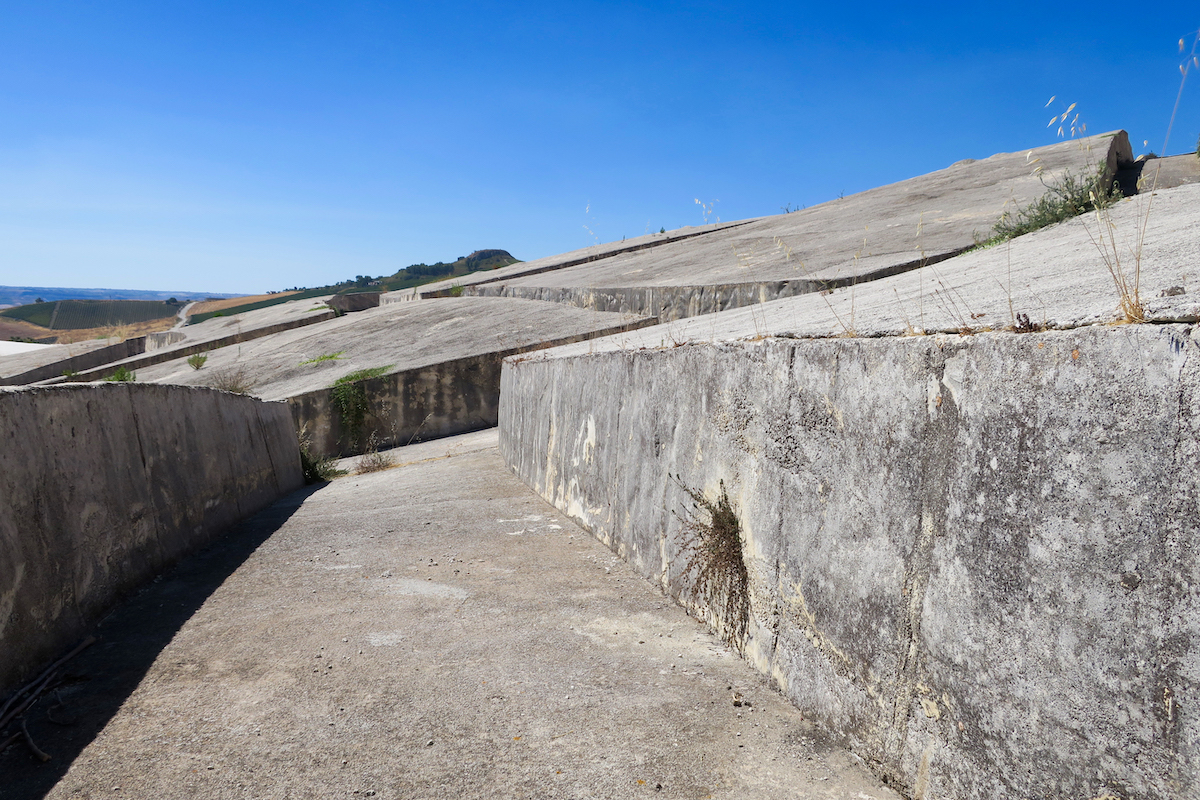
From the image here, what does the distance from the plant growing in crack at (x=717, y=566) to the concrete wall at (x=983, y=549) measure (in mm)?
80

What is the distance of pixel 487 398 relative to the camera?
11.2 metres

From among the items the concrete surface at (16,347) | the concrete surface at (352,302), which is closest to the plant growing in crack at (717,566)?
the concrete surface at (352,302)

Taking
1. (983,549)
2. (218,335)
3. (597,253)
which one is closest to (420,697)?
(983,549)

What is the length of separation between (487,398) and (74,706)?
863 centimetres

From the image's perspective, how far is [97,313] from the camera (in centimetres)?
5819

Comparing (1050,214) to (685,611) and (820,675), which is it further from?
(820,675)

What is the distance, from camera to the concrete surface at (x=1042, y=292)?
69.3 inches

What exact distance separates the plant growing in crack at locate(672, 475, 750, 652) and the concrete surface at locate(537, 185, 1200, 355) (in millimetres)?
753

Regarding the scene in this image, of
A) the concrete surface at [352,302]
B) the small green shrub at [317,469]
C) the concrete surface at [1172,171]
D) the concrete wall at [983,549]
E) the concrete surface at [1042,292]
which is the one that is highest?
the concrete surface at [1172,171]

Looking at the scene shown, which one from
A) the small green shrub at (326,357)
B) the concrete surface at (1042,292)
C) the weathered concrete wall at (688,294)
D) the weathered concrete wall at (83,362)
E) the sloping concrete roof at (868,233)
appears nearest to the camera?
the concrete surface at (1042,292)

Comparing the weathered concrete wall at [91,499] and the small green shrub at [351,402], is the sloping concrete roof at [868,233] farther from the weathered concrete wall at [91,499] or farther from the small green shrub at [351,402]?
the weathered concrete wall at [91,499]

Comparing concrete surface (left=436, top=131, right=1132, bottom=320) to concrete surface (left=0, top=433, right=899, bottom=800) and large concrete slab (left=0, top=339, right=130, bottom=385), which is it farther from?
large concrete slab (left=0, top=339, right=130, bottom=385)

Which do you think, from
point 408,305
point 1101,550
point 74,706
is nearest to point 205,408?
point 74,706

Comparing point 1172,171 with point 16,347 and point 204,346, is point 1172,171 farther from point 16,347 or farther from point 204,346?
point 16,347
